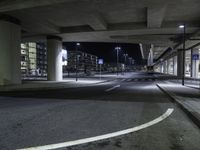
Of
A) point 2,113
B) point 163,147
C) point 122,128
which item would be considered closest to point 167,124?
point 122,128

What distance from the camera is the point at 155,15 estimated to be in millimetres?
23969

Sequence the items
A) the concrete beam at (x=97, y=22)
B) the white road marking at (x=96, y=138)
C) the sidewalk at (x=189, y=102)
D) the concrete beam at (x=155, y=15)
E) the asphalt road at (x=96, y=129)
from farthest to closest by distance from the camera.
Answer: the concrete beam at (x=97, y=22)
the concrete beam at (x=155, y=15)
the sidewalk at (x=189, y=102)
the asphalt road at (x=96, y=129)
the white road marking at (x=96, y=138)

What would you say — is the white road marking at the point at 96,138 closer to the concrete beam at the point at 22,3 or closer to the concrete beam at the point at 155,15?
the concrete beam at the point at 22,3

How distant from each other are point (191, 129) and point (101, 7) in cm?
1715

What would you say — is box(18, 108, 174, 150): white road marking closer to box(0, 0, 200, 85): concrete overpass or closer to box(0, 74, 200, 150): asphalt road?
box(0, 74, 200, 150): asphalt road

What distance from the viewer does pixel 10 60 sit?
26156 millimetres

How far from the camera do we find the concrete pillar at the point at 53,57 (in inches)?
1473

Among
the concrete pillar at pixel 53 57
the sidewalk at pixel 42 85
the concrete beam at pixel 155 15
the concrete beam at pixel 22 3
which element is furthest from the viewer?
the concrete pillar at pixel 53 57

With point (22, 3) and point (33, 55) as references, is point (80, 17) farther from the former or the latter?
point (33, 55)

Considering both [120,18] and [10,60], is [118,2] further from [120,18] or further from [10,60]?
[10,60]

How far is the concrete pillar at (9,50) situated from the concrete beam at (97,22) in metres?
8.36

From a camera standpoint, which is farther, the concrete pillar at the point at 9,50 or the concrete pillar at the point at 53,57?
the concrete pillar at the point at 53,57

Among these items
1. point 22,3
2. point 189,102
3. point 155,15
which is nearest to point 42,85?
point 22,3

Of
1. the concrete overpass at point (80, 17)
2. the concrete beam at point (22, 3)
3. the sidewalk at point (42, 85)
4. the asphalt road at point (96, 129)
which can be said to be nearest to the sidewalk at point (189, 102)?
the asphalt road at point (96, 129)
